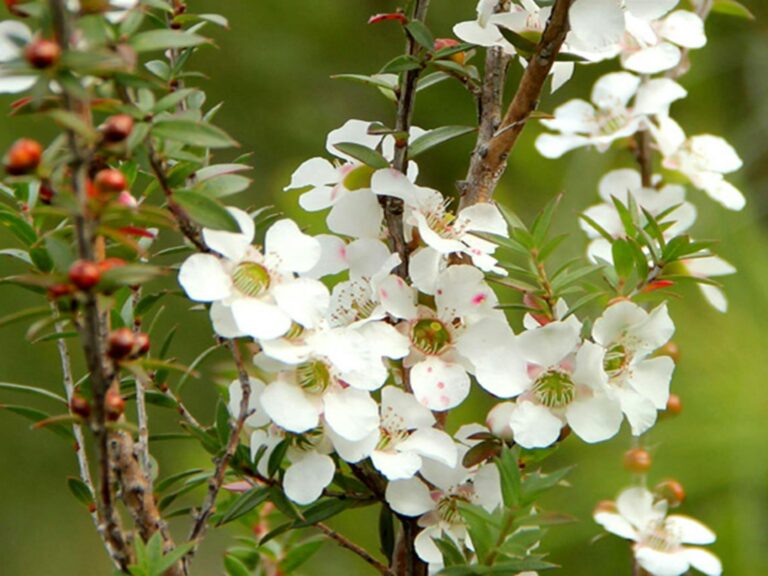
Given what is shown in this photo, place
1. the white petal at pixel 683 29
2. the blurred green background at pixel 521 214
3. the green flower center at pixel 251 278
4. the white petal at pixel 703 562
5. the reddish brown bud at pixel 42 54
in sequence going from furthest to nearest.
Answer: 1. the blurred green background at pixel 521 214
2. the white petal at pixel 683 29
3. the white petal at pixel 703 562
4. the green flower center at pixel 251 278
5. the reddish brown bud at pixel 42 54

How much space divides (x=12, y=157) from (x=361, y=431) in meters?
0.18

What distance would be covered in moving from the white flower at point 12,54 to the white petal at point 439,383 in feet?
0.69

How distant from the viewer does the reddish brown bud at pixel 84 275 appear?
0.40m

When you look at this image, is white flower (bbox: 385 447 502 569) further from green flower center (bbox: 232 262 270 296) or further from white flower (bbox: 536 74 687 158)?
white flower (bbox: 536 74 687 158)

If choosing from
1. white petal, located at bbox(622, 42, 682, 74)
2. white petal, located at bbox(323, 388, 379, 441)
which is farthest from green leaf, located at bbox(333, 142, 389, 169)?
white petal, located at bbox(622, 42, 682, 74)

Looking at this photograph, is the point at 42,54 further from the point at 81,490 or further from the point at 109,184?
the point at 81,490

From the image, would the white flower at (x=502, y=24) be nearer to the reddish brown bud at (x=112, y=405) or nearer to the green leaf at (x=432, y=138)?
A: the green leaf at (x=432, y=138)

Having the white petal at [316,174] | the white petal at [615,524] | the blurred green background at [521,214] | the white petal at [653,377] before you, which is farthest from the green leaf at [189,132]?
the blurred green background at [521,214]

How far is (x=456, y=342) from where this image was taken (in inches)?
21.2

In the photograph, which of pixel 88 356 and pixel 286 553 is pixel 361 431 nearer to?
pixel 88 356

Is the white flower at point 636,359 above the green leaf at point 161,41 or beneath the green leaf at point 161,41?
beneath

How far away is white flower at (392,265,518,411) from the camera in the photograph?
0.52m

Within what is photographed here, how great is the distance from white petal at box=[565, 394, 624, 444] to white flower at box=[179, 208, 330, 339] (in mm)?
127

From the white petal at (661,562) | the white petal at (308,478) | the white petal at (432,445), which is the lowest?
the white petal at (661,562)
